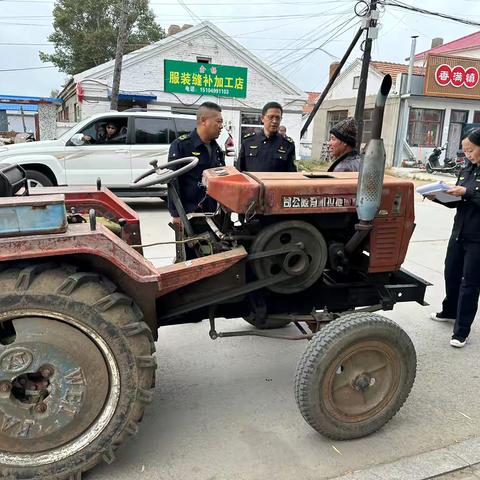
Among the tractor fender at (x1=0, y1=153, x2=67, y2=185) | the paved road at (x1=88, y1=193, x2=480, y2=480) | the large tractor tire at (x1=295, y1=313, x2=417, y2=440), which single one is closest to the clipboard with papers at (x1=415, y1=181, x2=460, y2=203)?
the paved road at (x1=88, y1=193, x2=480, y2=480)

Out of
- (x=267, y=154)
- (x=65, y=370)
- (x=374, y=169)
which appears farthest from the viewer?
(x=267, y=154)

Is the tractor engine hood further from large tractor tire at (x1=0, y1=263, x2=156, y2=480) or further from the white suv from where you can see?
the white suv

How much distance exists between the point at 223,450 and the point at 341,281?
123 centimetres

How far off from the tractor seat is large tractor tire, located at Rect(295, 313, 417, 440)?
169 cm

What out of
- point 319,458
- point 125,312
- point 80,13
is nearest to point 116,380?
point 125,312

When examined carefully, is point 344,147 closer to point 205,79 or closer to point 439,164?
point 205,79

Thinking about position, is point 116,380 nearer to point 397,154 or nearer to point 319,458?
point 319,458

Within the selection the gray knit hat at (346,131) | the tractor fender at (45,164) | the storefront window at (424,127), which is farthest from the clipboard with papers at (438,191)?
the storefront window at (424,127)

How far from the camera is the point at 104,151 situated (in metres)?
9.26

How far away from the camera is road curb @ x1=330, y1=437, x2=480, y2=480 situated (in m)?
2.36

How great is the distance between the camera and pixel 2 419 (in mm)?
2057

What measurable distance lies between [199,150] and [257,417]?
81.3 inches

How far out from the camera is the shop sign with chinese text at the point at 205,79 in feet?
56.7

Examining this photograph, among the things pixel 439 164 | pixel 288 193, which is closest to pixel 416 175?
pixel 439 164
